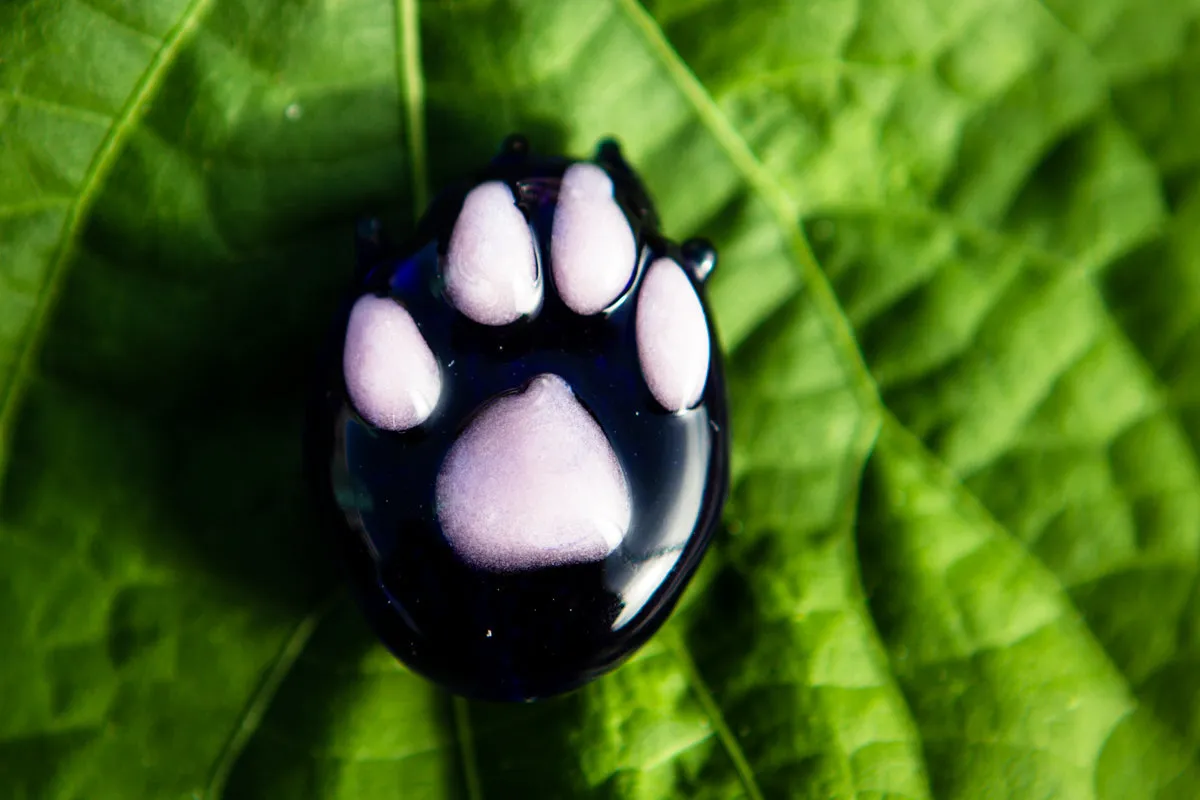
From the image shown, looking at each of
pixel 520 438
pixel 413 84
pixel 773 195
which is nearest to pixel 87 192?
pixel 413 84

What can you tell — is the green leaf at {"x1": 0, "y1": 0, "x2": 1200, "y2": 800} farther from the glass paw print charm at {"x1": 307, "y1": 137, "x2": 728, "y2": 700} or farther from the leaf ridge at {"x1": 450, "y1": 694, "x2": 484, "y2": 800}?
the glass paw print charm at {"x1": 307, "y1": 137, "x2": 728, "y2": 700}

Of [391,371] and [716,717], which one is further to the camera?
[716,717]

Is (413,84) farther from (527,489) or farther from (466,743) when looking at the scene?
(466,743)

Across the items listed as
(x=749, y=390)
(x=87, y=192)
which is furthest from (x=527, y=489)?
(x=87, y=192)

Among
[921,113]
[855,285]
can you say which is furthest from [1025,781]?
[921,113]

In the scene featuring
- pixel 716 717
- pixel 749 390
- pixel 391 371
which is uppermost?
pixel 391 371

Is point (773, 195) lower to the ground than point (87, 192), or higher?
lower
